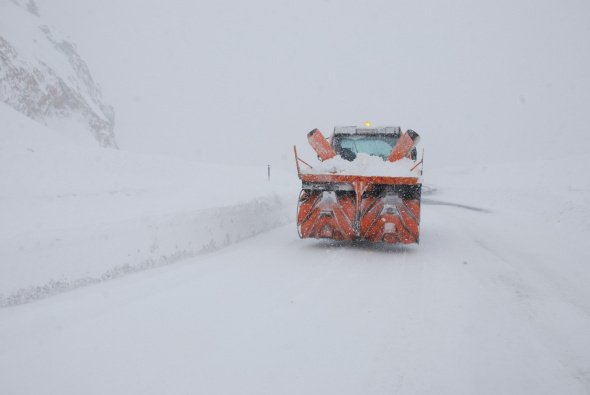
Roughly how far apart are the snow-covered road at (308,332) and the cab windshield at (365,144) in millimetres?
3258

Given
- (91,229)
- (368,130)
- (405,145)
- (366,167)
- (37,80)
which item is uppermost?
(37,80)

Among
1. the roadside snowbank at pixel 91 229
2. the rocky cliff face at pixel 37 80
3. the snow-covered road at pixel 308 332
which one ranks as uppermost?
the rocky cliff face at pixel 37 80

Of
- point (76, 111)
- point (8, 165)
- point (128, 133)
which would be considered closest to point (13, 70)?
point (76, 111)

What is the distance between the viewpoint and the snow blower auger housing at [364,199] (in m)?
6.04

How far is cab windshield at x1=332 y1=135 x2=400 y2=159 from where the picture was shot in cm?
786

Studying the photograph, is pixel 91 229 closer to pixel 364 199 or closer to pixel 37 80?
pixel 364 199

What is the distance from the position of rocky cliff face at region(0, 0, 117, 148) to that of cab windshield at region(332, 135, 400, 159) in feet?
148

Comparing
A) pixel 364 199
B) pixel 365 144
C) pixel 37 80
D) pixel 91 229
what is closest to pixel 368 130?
pixel 365 144

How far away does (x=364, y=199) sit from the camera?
6.32m

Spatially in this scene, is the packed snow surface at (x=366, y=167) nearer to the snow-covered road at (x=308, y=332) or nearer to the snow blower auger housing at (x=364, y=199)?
the snow blower auger housing at (x=364, y=199)

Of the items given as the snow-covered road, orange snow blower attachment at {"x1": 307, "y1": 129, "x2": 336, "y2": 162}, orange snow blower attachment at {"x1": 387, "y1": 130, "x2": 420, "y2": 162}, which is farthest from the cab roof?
the snow-covered road

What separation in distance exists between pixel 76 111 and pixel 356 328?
61.6 meters

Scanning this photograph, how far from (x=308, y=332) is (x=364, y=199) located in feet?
11.7

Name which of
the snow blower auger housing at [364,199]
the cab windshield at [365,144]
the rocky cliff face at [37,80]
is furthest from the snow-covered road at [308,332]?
the rocky cliff face at [37,80]
